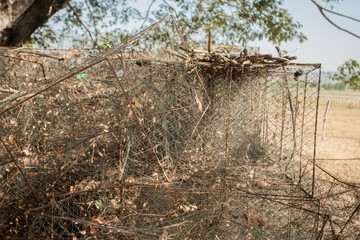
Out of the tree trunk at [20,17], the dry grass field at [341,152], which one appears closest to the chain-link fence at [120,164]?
the tree trunk at [20,17]

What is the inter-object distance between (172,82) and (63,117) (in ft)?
3.23

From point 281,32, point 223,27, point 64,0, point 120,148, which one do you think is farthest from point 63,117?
point 281,32

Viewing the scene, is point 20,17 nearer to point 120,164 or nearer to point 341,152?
point 120,164

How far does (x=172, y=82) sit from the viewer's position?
11.4 feet

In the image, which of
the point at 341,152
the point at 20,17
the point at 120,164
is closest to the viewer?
the point at 120,164

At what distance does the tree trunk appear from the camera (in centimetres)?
483

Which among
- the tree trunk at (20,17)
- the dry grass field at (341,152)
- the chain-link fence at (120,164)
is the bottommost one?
the dry grass field at (341,152)

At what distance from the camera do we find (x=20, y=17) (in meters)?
4.93

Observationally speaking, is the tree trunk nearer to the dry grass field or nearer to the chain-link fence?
the chain-link fence

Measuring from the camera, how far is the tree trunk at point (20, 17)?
483 centimetres

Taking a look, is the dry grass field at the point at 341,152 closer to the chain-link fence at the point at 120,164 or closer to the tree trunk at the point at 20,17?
the chain-link fence at the point at 120,164

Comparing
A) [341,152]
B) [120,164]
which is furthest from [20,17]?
[341,152]

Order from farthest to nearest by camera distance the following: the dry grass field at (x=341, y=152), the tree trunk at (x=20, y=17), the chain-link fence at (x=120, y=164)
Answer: the dry grass field at (x=341, y=152) → the tree trunk at (x=20, y=17) → the chain-link fence at (x=120, y=164)

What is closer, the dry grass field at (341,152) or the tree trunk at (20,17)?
the tree trunk at (20,17)
